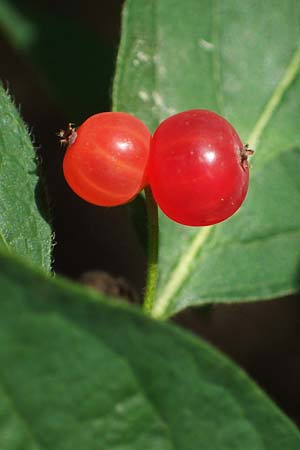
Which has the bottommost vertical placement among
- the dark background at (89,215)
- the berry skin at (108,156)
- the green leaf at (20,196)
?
the dark background at (89,215)

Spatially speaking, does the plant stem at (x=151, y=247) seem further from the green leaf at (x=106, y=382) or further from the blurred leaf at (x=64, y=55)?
the blurred leaf at (x=64, y=55)

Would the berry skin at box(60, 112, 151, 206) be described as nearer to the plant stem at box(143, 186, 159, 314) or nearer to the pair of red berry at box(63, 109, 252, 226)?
the pair of red berry at box(63, 109, 252, 226)

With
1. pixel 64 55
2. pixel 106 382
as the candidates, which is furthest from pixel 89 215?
pixel 106 382

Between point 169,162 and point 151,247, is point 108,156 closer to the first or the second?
point 169,162

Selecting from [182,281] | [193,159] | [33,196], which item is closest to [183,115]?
[193,159]

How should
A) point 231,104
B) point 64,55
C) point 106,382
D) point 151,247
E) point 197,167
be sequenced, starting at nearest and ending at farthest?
point 106,382 → point 197,167 → point 151,247 → point 231,104 → point 64,55

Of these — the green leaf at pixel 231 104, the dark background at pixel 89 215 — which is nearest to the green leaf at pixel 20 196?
the green leaf at pixel 231 104
